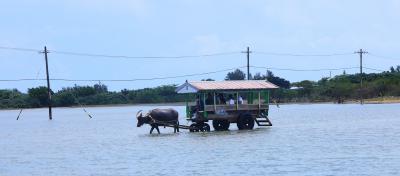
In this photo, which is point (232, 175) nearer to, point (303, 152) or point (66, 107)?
point (303, 152)

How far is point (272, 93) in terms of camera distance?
123312 mm

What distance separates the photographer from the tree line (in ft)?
384

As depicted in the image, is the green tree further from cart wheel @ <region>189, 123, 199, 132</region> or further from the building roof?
cart wheel @ <region>189, 123, 199, 132</region>

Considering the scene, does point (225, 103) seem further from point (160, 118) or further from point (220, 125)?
point (160, 118)

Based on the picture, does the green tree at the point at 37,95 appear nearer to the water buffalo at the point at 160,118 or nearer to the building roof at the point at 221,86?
the building roof at the point at 221,86

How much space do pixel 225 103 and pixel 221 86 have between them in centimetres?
85

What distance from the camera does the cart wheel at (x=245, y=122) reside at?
40844mm

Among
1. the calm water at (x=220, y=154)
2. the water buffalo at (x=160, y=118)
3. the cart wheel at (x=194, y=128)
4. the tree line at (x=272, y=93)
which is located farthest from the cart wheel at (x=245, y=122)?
the tree line at (x=272, y=93)

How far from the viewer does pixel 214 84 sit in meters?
40.9

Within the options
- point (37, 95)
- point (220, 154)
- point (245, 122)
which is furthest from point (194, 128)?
point (37, 95)

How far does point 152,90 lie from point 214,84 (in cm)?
10431

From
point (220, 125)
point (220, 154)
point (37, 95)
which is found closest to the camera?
point (220, 154)

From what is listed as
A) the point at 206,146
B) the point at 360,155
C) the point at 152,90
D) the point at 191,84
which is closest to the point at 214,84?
the point at 191,84

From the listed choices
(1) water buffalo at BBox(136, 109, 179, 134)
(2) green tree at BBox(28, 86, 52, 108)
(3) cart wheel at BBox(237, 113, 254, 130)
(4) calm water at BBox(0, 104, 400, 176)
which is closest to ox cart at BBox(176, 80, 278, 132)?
(3) cart wheel at BBox(237, 113, 254, 130)
